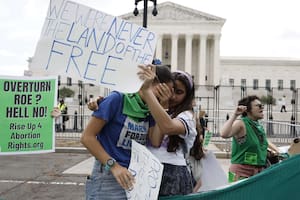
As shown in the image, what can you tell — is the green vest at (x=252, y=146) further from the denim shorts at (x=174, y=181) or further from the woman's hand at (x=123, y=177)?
the woman's hand at (x=123, y=177)

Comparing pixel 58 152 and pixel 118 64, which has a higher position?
pixel 118 64

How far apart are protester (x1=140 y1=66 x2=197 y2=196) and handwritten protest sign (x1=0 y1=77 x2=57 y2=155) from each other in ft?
3.16

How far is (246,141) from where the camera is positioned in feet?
14.3

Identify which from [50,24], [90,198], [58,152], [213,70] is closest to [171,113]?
[90,198]

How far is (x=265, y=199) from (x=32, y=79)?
1.79 metres

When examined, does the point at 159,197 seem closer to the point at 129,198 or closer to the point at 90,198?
the point at 129,198

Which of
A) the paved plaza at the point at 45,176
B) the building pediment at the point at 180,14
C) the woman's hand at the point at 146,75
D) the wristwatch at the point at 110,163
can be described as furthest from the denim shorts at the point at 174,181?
the building pediment at the point at 180,14

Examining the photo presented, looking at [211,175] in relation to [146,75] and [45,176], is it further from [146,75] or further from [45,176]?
[45,176]

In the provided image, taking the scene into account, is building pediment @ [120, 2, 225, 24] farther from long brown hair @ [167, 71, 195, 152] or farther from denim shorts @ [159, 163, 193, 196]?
denim shorts @ [159, 163, 193, 196]

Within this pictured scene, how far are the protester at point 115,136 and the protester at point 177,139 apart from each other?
11 centimetres

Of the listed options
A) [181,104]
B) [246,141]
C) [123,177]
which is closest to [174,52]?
[246,141]

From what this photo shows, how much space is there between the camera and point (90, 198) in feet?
8.46

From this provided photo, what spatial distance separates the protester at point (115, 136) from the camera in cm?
243

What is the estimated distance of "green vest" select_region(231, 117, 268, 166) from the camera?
14.2ft
